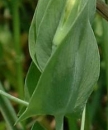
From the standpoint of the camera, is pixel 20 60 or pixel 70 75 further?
pixel 20 60

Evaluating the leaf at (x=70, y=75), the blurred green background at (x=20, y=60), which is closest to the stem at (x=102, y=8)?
the leaf at (x=70, y=75)

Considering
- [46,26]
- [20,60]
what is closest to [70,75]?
[46,26]

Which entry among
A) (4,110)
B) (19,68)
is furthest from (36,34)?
(19,68)

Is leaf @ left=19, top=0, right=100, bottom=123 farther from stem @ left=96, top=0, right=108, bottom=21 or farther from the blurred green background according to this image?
the blurred green background

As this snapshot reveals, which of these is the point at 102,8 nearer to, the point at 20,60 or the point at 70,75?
the point at 70,75

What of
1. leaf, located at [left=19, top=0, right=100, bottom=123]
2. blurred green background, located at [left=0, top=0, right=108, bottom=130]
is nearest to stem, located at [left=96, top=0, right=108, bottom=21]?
leaf, located at [left=19, top=0, right=100, bottom=123]

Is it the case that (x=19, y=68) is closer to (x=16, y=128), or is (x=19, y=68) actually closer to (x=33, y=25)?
(x=16, y=128)
